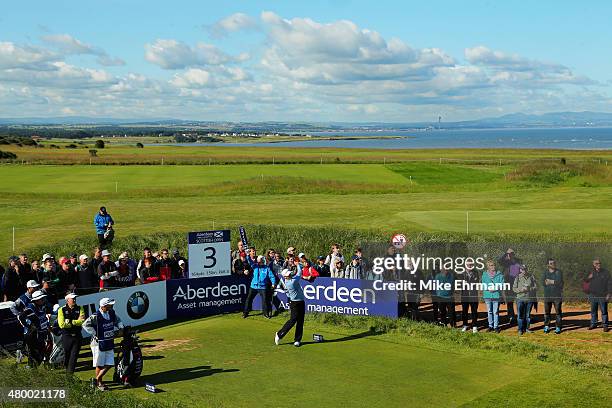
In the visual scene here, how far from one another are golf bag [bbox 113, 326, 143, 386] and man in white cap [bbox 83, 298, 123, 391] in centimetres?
28

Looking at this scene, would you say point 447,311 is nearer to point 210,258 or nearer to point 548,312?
point 548,312

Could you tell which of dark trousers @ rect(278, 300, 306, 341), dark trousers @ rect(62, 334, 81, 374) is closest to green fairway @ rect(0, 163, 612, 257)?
dark trousers @ rect(278, 300, 306, 341)

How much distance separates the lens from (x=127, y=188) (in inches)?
2002

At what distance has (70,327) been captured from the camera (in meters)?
13.4

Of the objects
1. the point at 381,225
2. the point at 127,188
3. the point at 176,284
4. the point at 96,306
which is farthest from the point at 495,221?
the point at 127,188

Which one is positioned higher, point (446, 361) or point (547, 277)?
point (547, 277)

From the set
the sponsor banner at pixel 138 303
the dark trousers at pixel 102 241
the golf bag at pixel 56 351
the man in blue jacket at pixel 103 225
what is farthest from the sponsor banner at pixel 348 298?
the dark trousers at pixel 102 241

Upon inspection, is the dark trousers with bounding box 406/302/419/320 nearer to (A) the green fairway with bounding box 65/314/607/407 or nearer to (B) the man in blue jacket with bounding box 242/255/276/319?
(A) the green fairway with bounding box 65/314/607/407

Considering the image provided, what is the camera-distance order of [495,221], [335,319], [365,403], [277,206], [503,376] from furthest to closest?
1. [277,206]
2. [495,221]
3. [335,319]
4. [503,376]
5. [365,403]

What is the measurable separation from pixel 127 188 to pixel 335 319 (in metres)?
34.8

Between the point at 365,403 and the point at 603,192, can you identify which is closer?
the point at 365,403

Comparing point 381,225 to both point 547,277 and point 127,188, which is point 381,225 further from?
point 127,188

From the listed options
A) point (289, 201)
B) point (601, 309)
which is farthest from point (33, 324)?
point (289, 201)

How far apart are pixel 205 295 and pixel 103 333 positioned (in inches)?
282
